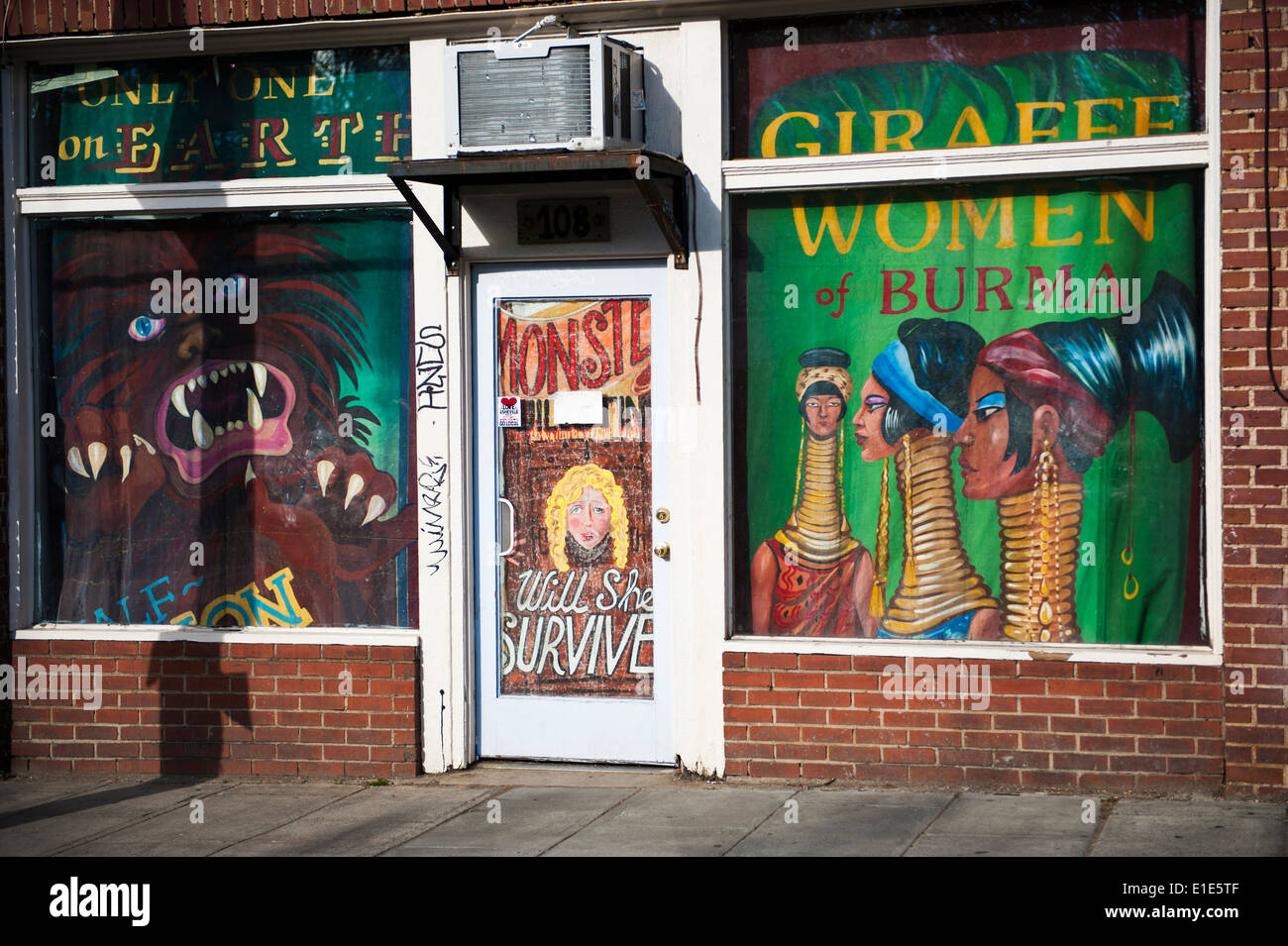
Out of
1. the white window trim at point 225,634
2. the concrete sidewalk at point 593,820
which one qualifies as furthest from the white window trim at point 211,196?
the concrete sidewalk at point 593,820

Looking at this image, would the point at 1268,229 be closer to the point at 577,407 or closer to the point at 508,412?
the point at 577,407

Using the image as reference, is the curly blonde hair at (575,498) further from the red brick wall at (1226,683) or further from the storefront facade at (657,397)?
the red brick wall at (1226,683)

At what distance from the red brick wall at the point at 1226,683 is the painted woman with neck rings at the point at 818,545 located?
0.87 ft

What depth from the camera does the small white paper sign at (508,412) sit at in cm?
707

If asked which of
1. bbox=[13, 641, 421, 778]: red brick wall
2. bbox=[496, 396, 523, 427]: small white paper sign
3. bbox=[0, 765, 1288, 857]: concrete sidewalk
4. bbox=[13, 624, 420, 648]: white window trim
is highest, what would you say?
bbox=[496, 396, 523, 427]: small white paper sign

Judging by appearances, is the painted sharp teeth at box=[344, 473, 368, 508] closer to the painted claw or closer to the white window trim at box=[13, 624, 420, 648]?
the white window trim at box=[13, 624, 420, 648]

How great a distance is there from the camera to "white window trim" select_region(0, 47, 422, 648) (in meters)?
7.27

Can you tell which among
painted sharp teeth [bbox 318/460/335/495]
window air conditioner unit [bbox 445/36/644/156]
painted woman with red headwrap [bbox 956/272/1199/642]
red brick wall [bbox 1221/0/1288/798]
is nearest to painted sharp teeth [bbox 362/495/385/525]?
painted sharp teeth [bbox 318/460/335/495]

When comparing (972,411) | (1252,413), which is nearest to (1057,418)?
(972,411)

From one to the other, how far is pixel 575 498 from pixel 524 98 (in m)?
1.94

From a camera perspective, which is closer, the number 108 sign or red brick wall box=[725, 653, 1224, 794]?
red brick wall box=[725, 653, 1224, 794]

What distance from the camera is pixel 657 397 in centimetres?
690

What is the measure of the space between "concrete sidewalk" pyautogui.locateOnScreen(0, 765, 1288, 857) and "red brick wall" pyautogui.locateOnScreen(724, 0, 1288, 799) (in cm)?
15

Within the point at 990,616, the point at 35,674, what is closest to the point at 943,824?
the point at 990,616
